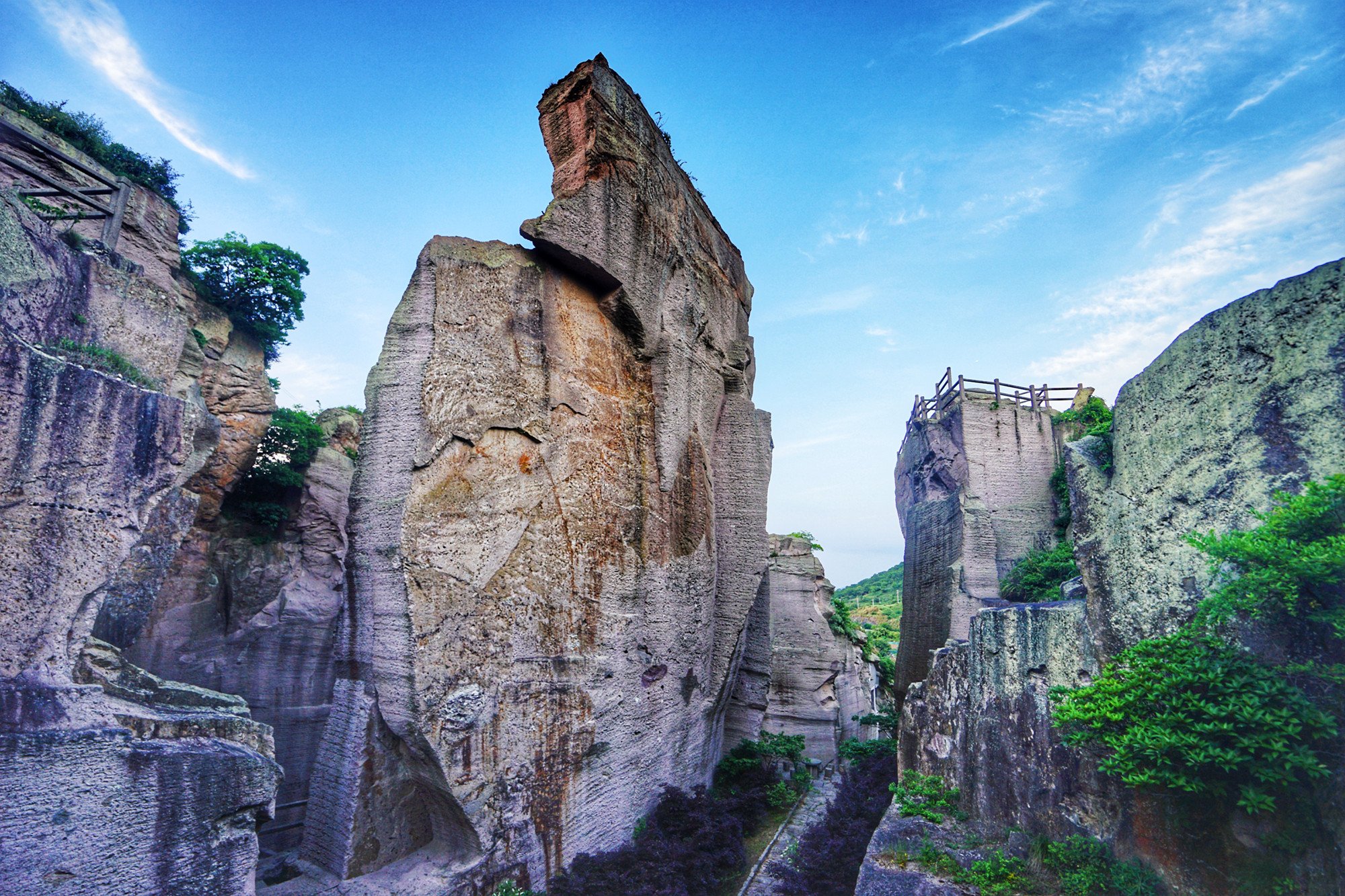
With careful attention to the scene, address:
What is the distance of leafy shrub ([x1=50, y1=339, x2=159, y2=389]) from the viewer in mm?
4520

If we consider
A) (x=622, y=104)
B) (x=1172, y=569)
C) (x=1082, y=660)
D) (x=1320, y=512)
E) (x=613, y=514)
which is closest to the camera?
(x=1320, y=512)

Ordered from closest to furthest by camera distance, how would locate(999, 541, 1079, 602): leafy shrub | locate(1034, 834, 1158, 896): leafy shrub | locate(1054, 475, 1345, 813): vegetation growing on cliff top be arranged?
locate(1054, 475, 1345, 813): vegetation growing on cliff top < locate(1034, 834, 1158, 896): leafy shrub < locate(999, 541, 1079, 602): leafy shrub

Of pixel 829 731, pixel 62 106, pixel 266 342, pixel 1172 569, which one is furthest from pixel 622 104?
pixel 829 731

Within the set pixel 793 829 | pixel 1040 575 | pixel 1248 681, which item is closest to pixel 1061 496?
pixel 1040 575

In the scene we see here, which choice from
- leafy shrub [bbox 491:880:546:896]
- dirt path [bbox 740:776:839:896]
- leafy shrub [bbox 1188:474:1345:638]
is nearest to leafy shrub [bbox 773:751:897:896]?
dirt path [bbox 740:776:839:896]

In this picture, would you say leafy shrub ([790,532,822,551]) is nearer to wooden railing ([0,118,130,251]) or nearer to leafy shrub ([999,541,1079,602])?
leafy shrub ([999,541,1079,602])

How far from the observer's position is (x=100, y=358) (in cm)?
459

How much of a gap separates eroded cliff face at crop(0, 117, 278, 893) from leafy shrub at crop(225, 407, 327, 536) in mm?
8461

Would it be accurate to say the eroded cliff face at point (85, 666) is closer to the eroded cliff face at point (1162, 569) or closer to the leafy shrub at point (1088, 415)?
the eroded cliff face at point (1162, 569)

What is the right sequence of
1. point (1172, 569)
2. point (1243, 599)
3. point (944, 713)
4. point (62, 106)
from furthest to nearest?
point (62, 106), point (944, 713), point (1172, 569), point (1243, 599)

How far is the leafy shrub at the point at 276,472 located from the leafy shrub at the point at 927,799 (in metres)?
12.0

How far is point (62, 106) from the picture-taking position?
1220 centimetres

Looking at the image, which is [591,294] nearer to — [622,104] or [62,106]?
[622,104]

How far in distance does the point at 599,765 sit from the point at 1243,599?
639 cm
